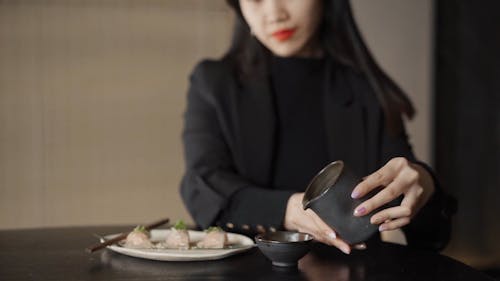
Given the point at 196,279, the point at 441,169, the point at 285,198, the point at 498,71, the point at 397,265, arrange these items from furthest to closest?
the point at 441,169
the point at 498,71
the point at 285,198
the point at 397,265
the point at 196,279

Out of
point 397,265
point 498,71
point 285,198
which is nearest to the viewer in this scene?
point 397,265

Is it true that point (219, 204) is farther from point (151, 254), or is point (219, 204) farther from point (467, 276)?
point (467, 276)

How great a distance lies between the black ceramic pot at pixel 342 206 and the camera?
1051 mm

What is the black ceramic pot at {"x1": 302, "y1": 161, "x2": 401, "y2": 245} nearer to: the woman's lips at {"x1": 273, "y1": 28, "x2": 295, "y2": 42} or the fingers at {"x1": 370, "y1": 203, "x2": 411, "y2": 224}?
the fingers at {"x1": 370, "y1": 203, "x2": 411, "y2": 224}

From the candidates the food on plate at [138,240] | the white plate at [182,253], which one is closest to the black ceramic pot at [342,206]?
the white plate at [182,253]

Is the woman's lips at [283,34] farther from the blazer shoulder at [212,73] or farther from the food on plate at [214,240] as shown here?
the food on plate at [214,240]

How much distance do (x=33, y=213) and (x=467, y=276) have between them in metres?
2.61

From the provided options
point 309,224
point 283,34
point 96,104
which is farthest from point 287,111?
point 96,104

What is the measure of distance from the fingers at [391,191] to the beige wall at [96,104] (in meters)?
2.21

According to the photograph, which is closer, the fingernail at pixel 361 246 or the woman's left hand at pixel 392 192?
the woman's left hand at pixel 392 192

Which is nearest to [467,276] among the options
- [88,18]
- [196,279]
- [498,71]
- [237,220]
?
[196,279]

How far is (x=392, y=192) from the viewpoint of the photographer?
1157mm

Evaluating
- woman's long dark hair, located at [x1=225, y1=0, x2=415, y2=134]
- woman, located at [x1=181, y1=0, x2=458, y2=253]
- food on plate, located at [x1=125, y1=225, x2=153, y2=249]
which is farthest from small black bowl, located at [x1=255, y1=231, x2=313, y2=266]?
woman's long dark hair, located at [x1=225, y1=0, x2=415, y2=134]

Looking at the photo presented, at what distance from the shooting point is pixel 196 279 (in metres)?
1.01
